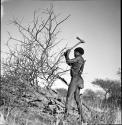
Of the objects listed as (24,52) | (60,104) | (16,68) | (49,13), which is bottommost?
(60,104)

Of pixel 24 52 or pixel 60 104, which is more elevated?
pixel 24 52

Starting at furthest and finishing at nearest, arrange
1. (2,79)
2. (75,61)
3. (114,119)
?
(114,119) → (2,79) → (75,61)

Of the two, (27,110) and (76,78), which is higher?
(76,78)

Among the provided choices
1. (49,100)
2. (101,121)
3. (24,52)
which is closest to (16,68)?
(24,52)

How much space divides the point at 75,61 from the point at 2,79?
2.27 m

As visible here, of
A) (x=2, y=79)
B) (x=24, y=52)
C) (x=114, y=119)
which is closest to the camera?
(x=24, y=52)

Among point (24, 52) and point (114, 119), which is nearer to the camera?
point (24, 52)

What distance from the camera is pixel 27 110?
6.21m

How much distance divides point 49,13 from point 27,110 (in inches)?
102

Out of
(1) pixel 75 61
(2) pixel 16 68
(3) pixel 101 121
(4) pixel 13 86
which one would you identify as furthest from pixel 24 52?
(3) pixel 101 121

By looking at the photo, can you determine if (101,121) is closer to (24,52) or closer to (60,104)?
(60,104)

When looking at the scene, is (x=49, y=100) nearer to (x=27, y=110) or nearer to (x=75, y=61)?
(x=27, y=110)

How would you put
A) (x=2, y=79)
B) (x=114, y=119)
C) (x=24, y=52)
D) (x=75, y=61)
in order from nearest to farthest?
1. (x=75, y=61)
2. (x=24, y=52)
3. (x=2, y=79)
4. (x=114, y=119)

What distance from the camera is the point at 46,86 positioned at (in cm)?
636
